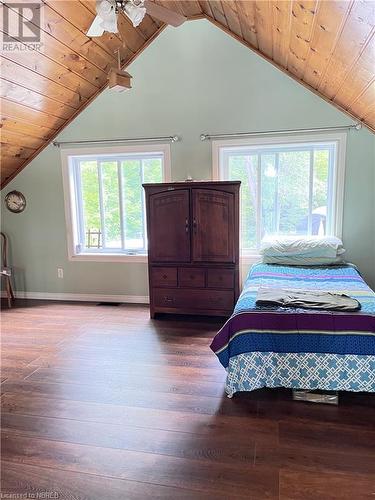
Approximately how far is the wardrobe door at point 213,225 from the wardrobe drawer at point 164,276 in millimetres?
354

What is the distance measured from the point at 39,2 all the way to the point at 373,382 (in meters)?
3.56

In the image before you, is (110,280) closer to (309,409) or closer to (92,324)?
(92,324)

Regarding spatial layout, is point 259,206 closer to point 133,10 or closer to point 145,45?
point 145,45

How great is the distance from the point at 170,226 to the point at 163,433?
86.2 inches

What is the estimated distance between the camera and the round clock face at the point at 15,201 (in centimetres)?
464

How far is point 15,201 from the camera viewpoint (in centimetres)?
465

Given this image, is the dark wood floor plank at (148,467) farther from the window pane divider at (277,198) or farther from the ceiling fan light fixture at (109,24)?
the window pane divider at (277,198)

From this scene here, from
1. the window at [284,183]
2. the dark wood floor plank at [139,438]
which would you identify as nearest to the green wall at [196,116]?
the window at [284,183]

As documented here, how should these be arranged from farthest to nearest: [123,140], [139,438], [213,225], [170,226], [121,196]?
[121,196], [123,140], [170,226], [213,225], [139,438]

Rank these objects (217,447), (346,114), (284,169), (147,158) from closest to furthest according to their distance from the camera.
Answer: (217,447) → (346,114) → (284,169) → (147,158)

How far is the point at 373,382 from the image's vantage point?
216cm

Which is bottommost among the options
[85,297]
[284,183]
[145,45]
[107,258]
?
[85,297]

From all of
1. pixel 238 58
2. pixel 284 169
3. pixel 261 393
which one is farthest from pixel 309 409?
pixel 238 58

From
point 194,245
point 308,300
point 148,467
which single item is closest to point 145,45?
point 194,245
